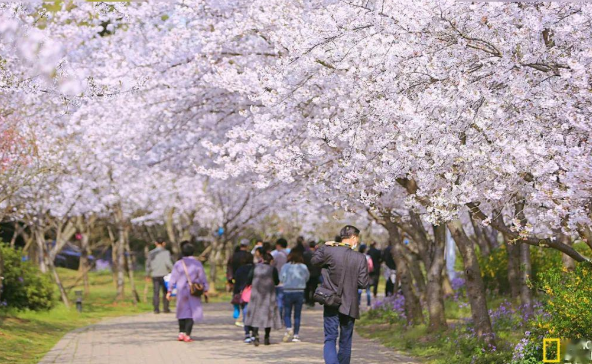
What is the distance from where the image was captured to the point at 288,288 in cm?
1719

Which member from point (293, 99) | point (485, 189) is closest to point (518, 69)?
point (485, 189)

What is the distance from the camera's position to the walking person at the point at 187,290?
16766 millimetres

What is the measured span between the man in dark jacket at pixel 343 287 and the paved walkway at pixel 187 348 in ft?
8.67

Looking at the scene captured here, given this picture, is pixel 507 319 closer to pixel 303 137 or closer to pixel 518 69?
pixel 303 137

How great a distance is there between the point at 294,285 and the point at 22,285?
→ 6895mm

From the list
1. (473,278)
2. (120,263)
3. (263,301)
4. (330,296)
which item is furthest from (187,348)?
(120,263)

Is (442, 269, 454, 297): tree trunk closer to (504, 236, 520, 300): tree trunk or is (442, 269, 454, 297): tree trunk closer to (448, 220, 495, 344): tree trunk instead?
(504, 236, 520, 300): tree trunk

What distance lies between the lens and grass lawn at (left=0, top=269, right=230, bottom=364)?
1507cm

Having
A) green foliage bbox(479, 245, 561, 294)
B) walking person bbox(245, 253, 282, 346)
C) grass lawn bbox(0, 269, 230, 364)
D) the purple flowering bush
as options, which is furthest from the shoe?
green foliage bbox(479, 245, 561, 294)

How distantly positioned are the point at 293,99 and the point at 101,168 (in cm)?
A: 1443

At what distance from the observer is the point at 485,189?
10500 millimetres

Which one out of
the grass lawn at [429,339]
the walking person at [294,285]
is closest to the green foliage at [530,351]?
the grass lawn at [429,339]

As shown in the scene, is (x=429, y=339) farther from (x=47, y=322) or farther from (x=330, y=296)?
(x=47, y=322)

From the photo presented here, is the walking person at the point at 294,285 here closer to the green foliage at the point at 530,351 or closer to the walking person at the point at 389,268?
the green foliage at the point at 530,351
